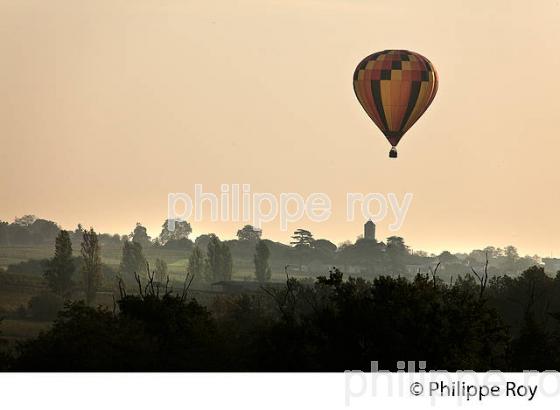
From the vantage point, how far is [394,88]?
114 meters

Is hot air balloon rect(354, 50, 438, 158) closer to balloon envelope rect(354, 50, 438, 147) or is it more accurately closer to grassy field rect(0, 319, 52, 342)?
balloon envelope rect(354, 50, 438, 147)

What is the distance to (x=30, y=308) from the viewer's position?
191875 millimetres

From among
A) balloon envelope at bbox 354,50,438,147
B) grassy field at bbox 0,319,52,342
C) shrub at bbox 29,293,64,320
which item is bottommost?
grassy field at bbox 0,319,52,342

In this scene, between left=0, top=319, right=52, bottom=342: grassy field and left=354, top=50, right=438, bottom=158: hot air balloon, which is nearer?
left=354, top=50, right=438, bottom=158: hot air balloon

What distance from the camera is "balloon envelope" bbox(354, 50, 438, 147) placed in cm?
11431

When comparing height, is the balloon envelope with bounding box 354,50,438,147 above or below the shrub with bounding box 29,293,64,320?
above

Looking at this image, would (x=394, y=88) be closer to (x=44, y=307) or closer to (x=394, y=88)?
(x=394, y=88)

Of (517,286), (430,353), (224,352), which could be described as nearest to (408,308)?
(430,353)

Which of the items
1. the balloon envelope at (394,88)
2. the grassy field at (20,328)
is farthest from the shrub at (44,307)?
the balloon envelope at (394,88)

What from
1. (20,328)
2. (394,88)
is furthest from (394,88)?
(20,328)

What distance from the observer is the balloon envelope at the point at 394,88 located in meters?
114

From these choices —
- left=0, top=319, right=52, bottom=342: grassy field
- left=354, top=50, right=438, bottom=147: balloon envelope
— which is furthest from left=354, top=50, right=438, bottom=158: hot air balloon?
left=0, top=319, right=52, bottom=342: grassy field
